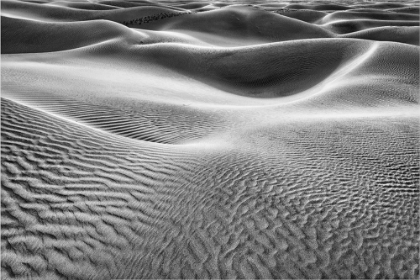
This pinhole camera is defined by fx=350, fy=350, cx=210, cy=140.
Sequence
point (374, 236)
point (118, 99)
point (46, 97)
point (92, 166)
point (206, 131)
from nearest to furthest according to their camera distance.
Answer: point (374, 236) → point (92, 166) → point (206, 131) → point (46, 97) → point (118, 99)

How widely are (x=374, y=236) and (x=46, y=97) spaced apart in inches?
190

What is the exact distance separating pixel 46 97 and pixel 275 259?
4.45 metres

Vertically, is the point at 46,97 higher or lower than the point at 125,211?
higher

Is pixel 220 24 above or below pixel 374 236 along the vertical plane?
above

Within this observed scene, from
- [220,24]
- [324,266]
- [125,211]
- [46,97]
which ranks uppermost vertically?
[220,24]

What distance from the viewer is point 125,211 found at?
266 centimetres

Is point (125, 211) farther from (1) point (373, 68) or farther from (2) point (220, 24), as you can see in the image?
(2) point (220, 24)

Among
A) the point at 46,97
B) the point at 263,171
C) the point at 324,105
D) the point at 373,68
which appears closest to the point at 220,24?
the point at 373,68

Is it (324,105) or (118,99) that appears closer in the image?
(118,99)

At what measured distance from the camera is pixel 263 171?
10.9ft

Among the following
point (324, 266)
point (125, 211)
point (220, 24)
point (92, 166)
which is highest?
point (220, 24)

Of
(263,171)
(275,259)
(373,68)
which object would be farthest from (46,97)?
(373,68)

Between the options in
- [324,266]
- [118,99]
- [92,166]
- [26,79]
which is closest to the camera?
[324,266]

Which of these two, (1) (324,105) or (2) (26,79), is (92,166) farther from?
(1) (324,105)
